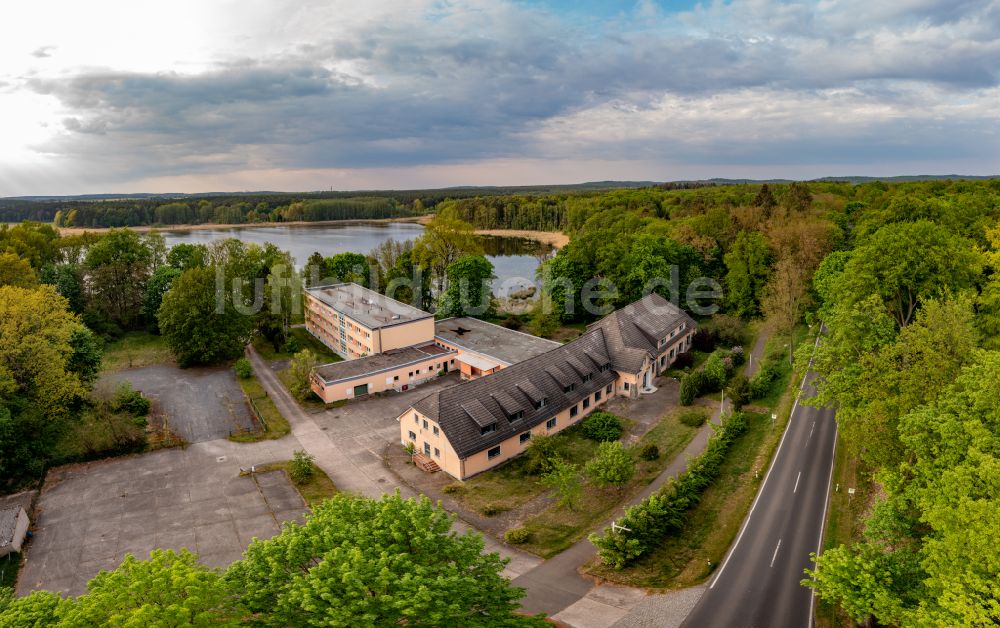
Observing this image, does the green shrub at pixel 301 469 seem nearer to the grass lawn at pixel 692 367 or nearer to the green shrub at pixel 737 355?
the grass lawn at pixel 692 367

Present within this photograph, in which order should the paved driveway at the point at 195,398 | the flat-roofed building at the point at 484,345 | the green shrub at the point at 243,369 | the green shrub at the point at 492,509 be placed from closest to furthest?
the green shrub at the point at 492,509 < the paved driveway at the point at 195,398 < the flat-roofed building at the point at 484,345 < the green shrub at the point at 243,369

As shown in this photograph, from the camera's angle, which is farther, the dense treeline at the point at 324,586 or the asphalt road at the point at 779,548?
the asphalt road at the point at 779,548

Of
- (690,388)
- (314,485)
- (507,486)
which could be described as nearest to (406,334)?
(314,485)

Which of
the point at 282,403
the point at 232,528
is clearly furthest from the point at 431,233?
the point at 232,528

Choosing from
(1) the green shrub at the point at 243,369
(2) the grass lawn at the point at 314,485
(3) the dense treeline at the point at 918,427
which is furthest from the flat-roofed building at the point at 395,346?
(3) the dense treeline at the point at 918,427

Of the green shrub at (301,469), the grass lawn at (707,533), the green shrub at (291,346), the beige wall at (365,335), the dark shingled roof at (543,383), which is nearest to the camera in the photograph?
the grass lawn at (707,533)

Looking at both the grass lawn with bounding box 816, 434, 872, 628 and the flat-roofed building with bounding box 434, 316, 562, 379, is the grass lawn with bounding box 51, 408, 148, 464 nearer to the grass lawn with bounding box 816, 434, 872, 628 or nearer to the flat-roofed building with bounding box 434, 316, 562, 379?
the flat-roofed building with bounding box 434, 316, 562, 379

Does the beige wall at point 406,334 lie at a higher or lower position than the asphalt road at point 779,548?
higher

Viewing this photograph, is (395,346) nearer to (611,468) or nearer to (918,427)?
(611,468)
